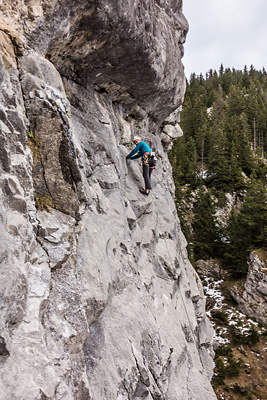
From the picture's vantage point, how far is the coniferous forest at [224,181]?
30.8m

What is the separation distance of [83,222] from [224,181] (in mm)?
36967

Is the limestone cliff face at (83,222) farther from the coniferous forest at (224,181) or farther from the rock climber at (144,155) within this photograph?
the coniferous forest at (224,181)

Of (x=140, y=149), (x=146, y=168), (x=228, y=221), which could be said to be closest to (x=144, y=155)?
(x=140, y=149)

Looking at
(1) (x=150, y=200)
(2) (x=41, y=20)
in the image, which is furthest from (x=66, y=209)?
(1) (x=150, y=200)

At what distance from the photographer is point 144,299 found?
26.5 feet

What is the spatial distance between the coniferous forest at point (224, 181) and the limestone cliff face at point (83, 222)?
21854 mm

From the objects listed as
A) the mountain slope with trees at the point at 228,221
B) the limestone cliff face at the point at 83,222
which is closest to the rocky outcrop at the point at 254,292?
the mountain slope with trees at the point at 228,221

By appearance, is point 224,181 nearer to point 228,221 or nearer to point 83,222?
point 228,221

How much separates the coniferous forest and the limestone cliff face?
860 inches

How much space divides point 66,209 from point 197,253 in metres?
29.7

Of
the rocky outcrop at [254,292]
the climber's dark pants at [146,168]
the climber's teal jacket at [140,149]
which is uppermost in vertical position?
the climber's teal jacket at [140,149]

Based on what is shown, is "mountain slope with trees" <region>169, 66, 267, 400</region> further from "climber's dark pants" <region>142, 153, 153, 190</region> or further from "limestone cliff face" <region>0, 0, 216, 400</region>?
"climber's dark pants" <region>142, 153, 153, 190</region>

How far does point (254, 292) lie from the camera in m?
25.7

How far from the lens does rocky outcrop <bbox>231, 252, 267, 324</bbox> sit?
24.7 meters
